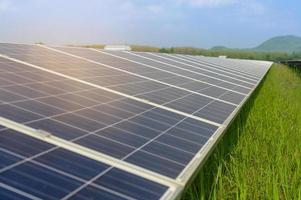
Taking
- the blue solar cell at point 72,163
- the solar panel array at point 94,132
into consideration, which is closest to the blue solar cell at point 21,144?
the solar panel array at point 94,132

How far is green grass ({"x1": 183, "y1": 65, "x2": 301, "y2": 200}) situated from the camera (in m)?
6.96

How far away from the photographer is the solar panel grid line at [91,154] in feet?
17.0

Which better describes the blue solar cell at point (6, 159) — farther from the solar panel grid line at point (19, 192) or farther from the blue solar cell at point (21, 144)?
the solar panel grid line at point (19, 192)

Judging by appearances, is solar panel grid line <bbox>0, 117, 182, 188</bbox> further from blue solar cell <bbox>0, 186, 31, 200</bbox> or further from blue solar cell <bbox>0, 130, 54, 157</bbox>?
blue solar cell <bbox>0, 186, 31, 200</bbox>

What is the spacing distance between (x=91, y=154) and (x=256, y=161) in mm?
4313

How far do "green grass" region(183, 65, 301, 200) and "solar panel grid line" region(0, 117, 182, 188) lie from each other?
81 cm

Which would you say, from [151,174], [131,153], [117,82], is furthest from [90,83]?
[151,174]

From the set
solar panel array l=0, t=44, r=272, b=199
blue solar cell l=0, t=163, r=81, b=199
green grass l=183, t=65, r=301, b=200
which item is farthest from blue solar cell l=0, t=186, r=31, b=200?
green grass l=183, t=65, r=301, b=200

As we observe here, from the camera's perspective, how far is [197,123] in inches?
330

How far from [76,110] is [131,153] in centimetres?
149

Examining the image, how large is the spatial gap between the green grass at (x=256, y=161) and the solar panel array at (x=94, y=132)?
62cm

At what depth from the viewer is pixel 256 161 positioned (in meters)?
8.88

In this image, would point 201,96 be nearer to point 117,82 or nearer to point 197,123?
point 117,82

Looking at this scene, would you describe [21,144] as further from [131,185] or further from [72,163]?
[131,185]
